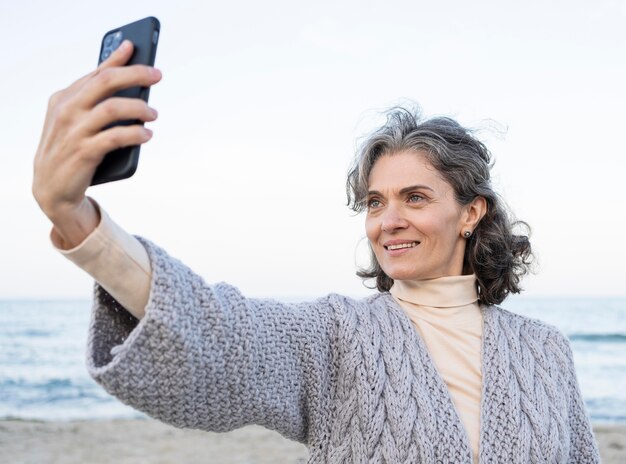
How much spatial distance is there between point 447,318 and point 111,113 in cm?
124

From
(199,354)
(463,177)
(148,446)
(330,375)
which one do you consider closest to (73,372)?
(148,446)

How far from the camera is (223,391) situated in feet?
4.23

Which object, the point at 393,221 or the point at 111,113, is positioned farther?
the point at 393,221

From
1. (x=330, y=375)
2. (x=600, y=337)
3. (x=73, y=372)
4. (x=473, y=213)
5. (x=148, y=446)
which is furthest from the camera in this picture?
(x=600, y=337)

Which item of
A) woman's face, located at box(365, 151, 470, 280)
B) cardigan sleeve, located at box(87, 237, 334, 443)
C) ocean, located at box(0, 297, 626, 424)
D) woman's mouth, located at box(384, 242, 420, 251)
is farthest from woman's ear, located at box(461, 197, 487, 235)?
ocean, located at box(0, 297, 626, 424)

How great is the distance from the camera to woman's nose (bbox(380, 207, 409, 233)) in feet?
6.11

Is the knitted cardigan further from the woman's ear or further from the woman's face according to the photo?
the woman's ear

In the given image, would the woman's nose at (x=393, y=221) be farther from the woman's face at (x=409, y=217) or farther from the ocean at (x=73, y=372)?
the ocean at (x=73, y=372)

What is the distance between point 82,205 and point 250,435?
570 centimetres

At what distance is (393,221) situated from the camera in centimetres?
186

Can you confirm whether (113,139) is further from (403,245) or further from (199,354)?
(403,245)

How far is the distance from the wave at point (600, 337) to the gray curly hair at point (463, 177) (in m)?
18.7

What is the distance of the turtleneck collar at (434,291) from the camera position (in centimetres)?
194

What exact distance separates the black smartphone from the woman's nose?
0.97 metres
